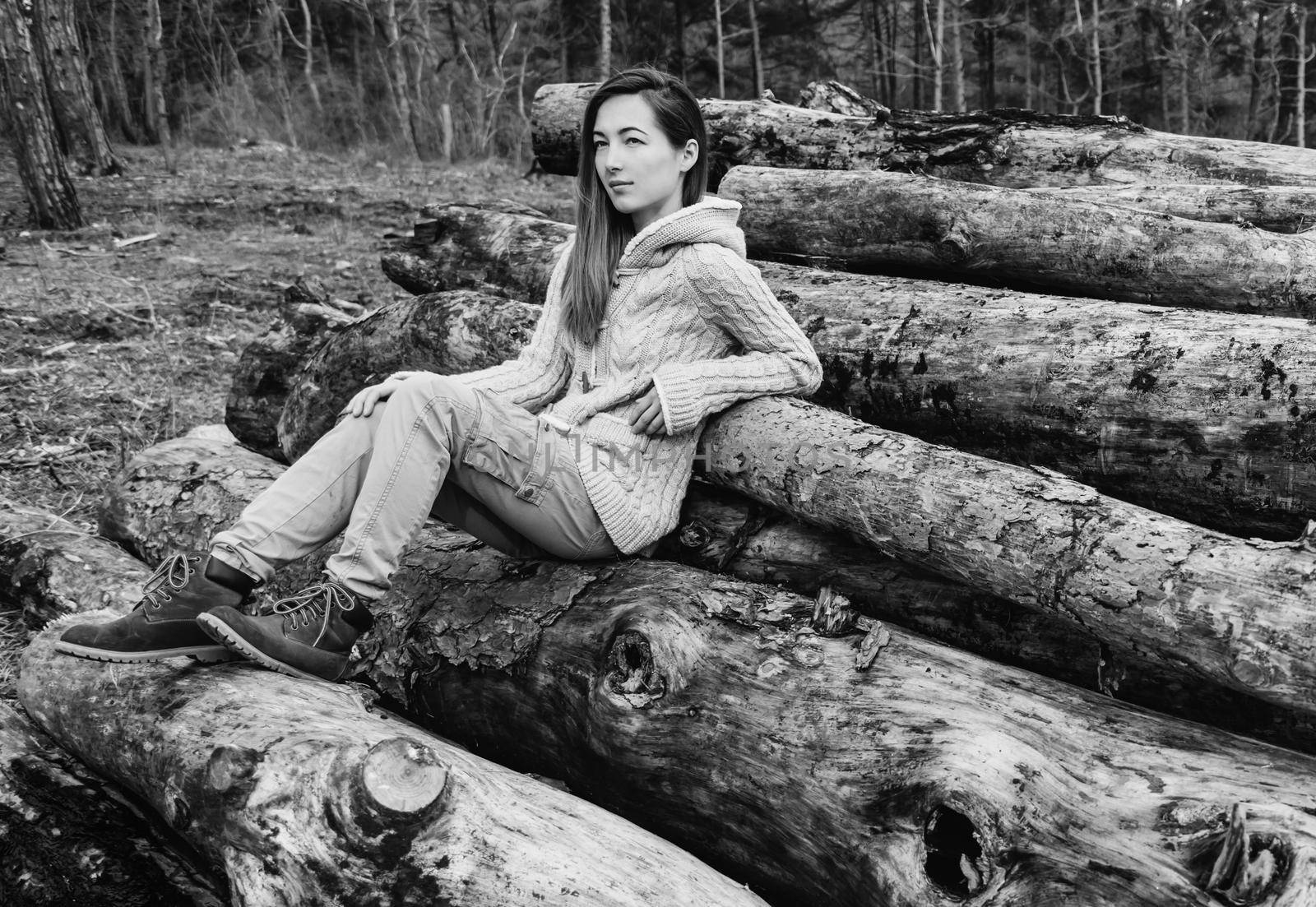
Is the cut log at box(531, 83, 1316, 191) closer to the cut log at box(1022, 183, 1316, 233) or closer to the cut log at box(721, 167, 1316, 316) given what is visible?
the cut log at box(1022, 183, 1316, 233)

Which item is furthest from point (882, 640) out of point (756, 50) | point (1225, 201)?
point (756, 50)

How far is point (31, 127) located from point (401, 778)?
8.46 m

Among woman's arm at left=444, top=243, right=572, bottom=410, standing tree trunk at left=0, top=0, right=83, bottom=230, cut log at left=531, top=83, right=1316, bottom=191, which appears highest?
standing tree trunk at left=0, top=0, right=83, bottom=230

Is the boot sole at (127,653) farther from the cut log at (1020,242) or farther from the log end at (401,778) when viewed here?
the cut log at (1020,242)

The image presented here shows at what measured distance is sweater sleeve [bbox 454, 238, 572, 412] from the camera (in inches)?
128

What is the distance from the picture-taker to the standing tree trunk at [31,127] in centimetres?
794

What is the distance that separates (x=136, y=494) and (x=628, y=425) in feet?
7.77

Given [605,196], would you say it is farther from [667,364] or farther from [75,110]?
[75,110]

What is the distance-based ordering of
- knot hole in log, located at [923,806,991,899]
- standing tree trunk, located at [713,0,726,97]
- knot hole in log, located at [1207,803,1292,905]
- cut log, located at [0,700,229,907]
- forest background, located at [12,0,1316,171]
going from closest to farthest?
knot hole in log, located at [1207,803,1292,905] < knot hole in log, located at [923,806,991,899] < cut log, located at [0,700,229,907] < forest background, located at [12,0,1316,171] < standing tree trunk, located at [713,0,726,97]

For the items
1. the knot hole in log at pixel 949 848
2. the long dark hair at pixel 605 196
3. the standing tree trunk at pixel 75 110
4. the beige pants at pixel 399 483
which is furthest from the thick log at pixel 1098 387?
the standing tree trunk at pixel 75 110

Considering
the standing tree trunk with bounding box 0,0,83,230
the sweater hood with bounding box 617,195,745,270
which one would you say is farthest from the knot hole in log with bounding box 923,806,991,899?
the standing tree trunk with bounding box 0,0,83,230

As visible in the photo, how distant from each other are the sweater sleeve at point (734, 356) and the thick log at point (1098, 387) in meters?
0.48

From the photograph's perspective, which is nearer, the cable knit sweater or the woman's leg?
the woman's leg

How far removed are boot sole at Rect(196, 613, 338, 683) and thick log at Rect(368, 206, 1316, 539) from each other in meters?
1.70
